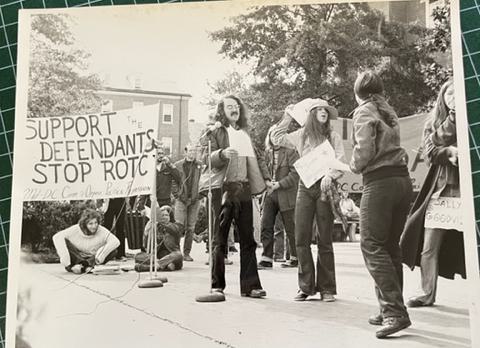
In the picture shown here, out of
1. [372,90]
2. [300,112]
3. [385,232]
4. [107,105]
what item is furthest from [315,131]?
[107,105]

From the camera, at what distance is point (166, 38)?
1364 mm

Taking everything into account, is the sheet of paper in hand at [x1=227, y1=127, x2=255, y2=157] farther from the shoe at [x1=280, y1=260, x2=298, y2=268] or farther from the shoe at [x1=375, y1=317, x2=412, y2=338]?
the shoe at [x1=375, y1=317, x2=412, y2=338]

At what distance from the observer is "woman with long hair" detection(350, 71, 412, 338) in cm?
121

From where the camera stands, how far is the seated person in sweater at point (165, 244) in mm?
1275

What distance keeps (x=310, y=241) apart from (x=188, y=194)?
0.95 ft

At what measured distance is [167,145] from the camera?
1.31m

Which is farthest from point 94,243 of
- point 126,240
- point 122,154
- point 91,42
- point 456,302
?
point 456,302

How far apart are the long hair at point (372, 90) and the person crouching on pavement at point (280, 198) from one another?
202mm

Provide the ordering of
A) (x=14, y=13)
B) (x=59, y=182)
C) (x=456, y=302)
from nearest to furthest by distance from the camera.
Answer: (x=456, y=302) < (x=59, y=182) < (x=14, y=13)

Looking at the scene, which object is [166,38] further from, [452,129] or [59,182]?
[452,129]

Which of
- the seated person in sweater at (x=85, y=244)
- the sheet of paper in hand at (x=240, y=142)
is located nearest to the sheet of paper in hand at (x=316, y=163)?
the sheet of paper in hand at (x=240, y=142)

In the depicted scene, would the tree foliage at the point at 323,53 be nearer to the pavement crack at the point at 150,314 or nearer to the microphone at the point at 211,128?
the microphone at the point at 211,128

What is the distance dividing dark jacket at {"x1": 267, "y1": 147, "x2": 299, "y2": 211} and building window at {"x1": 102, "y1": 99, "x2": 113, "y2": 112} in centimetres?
38

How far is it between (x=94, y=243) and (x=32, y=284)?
0.52 ft
